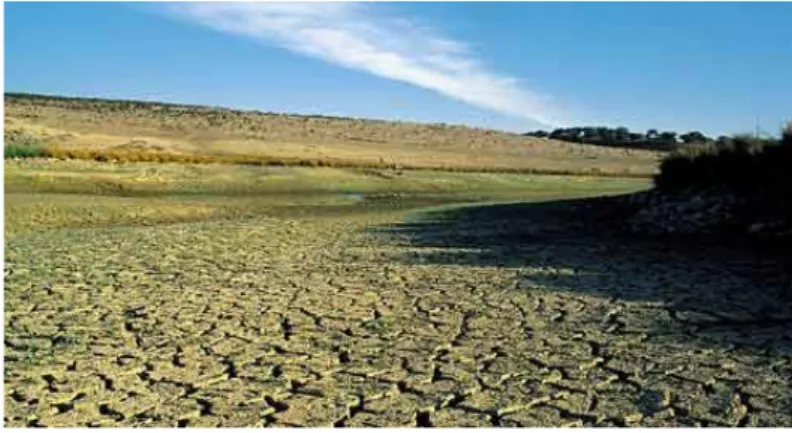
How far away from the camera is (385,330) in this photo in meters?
6.82

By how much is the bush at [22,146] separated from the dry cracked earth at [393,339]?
22937mm

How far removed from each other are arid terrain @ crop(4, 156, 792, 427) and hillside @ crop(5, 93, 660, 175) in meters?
30.0

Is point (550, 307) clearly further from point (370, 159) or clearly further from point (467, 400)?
point (370, 159)

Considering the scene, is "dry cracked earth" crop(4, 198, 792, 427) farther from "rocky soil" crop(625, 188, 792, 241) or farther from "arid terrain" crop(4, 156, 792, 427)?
"rocky soil" crop(625, 188, 792, 241)

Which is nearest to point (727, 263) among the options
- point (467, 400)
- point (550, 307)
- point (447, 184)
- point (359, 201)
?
point (550, 307)

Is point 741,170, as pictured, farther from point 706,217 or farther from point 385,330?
point 385,330

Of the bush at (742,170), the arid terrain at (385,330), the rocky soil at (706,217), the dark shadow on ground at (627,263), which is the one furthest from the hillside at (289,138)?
the arid terrain at (385,330)

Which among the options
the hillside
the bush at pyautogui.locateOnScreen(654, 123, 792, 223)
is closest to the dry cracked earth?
the bush at pyautogui.locateOnScreen(654, 123, 792, 223)

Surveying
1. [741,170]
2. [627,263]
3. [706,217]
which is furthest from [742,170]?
[627,263]

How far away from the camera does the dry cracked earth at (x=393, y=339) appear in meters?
4.94

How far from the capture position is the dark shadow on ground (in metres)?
7.42

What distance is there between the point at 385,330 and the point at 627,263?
4696 mm

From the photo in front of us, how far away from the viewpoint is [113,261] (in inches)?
412

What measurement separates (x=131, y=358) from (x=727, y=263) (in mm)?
6922
